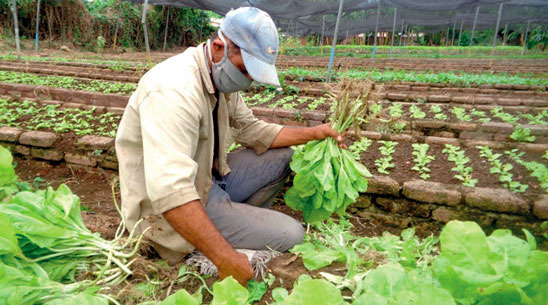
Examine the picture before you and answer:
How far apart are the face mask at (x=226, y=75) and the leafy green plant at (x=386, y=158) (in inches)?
73.8

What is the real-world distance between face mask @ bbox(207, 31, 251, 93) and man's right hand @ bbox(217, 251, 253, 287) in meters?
0.98

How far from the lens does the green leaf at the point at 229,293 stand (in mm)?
1155

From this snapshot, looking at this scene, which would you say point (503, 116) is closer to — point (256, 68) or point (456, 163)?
point (456, 163)

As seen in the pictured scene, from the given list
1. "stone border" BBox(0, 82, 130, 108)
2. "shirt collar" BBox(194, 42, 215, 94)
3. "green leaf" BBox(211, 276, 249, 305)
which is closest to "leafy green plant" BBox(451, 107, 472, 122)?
"shirt collar" BBox(194, 42, 215, 94)

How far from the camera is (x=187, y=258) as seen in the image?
6.69 ft

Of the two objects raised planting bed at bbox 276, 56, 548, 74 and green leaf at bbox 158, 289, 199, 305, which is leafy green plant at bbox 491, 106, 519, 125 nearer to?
raised planting bed at bbox 276, 56, 548, 74

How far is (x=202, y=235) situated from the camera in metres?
1.52

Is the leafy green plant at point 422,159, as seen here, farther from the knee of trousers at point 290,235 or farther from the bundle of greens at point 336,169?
the knee of trousers at point 290,235

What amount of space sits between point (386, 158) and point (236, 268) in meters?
2.41

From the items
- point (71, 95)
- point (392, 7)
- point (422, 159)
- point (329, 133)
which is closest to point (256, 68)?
point (329, 133)

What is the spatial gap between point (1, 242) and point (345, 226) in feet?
7.42

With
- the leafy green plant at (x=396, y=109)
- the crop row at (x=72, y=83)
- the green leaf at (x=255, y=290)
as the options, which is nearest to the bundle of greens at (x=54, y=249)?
the green leaf at (x=255, y=290)

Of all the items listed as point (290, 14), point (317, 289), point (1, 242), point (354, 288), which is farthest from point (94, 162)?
point (290, 14)

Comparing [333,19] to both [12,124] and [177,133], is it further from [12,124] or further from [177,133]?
[177,133]
